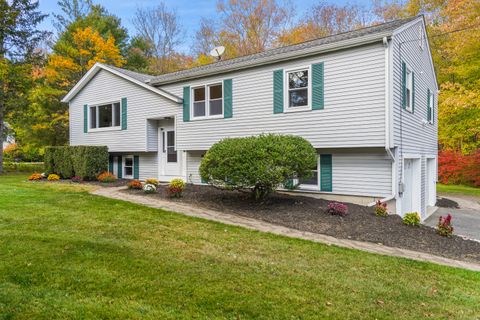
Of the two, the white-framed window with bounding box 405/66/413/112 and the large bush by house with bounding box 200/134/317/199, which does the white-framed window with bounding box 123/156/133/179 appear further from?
A: the white-framed window with bounding box 405/66/413/112

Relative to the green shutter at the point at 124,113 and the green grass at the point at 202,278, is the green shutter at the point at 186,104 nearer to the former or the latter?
the green shutter at the point at 124,113

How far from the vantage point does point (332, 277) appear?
4.05 metres

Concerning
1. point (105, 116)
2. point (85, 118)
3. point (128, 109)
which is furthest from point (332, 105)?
point (85, 118)

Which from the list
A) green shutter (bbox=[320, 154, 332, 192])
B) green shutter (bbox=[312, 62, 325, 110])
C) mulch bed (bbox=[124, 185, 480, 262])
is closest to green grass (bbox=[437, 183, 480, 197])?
green shutter (bbox=[320, 154, 332, 192])

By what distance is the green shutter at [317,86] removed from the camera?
9.16m

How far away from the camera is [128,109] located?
44.8 feet

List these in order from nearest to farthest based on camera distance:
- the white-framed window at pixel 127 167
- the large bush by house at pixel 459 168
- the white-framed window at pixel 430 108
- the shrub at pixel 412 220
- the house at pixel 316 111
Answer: the shrub at pixel 412 220 < the house at pixel 316 111 < the white-framed window at pixel 430 108 < the white-framed window at pixel 127 167 < the large bush by house at pixel 459 168

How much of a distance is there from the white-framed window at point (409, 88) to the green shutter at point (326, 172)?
9.22 feet

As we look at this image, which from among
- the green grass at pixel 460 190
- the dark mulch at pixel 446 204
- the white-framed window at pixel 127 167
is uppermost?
the white-framed window at pixel 127 167

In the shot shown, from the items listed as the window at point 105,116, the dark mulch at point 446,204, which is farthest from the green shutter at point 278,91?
the dark mulch at point 446,204

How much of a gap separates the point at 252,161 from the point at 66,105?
1823cm

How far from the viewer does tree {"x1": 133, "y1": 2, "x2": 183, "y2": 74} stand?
26.6 m

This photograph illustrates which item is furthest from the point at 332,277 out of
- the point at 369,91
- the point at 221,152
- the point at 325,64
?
the point at 325,64

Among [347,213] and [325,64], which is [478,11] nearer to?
[325,64]
